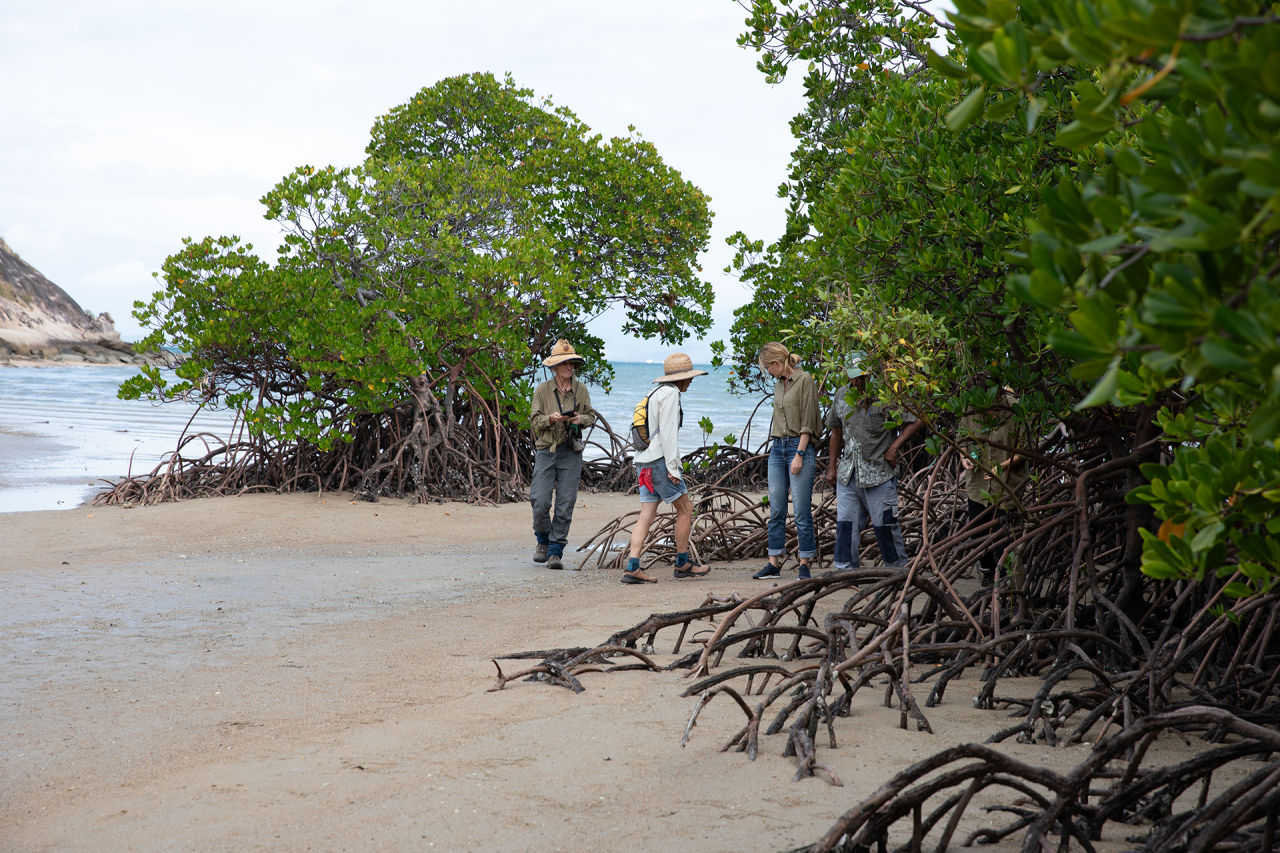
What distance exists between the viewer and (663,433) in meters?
6.84

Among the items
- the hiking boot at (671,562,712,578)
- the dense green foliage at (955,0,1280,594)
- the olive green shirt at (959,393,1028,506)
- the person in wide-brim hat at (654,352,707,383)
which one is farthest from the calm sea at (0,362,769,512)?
the dense green foliage at (955,0,1280,594)

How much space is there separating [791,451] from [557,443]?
6.21ft

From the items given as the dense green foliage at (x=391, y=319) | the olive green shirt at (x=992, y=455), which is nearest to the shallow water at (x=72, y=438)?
the dense green foliage at (x=391, y=319)

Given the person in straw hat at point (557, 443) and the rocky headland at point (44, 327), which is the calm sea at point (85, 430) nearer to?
the person in straw hat at point (557, 443)

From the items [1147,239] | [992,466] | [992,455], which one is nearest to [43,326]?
[992,455]

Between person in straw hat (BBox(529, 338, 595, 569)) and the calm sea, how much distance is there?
11.6 ft

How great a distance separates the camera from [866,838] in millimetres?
2180

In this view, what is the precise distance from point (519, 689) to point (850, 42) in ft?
16.6

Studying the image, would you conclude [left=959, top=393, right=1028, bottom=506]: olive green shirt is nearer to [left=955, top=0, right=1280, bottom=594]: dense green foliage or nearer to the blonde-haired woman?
the blonde-haired woman

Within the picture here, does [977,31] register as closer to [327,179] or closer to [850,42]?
[850,42]

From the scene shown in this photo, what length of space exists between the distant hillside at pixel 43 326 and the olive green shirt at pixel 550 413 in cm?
5741

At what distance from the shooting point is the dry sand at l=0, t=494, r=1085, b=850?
272 cm

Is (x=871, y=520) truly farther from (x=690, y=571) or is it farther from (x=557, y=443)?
(x=557, y=443)

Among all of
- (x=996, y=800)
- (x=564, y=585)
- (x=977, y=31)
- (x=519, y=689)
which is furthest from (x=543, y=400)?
(x=977, y=31)
